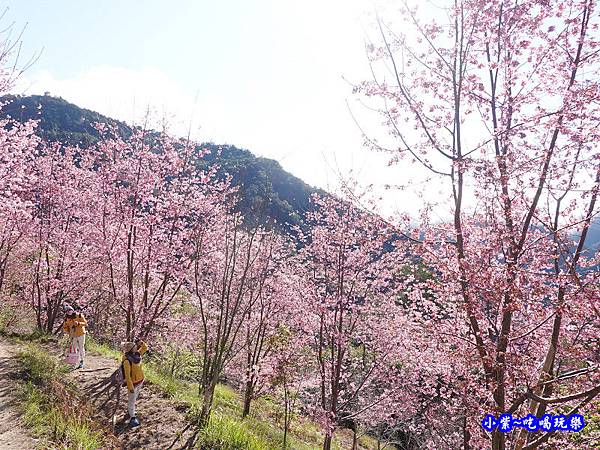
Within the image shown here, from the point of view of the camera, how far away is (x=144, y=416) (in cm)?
870

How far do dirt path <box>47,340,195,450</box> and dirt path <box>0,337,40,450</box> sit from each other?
4.85ft

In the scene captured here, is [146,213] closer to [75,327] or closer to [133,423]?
[75,327]

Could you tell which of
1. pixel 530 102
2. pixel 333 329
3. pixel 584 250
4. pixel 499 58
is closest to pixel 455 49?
pixel 499 58

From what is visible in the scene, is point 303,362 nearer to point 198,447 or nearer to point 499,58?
point 198,447

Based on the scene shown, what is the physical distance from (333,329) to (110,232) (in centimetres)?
634

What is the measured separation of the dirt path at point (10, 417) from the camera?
620 cm

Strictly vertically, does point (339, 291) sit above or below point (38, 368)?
above

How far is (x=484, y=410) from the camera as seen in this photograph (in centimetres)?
423

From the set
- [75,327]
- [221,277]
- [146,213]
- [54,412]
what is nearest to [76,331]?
[75,327]

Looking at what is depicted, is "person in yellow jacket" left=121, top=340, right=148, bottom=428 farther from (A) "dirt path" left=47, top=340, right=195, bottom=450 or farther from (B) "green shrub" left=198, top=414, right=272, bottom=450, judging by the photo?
(B) "green shrub" left=198, top=414, right=272, bottom=450

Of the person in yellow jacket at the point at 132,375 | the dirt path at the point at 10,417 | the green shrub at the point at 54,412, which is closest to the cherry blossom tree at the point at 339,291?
the person in yellow jacket at the point at 132,375

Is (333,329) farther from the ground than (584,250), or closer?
closer

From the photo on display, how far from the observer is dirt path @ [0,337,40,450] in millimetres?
6196

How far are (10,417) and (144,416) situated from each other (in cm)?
252
